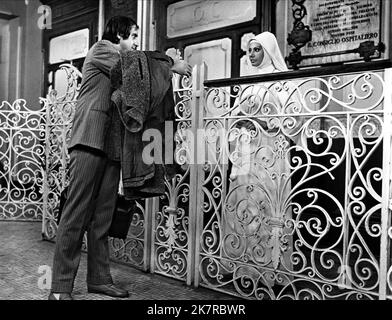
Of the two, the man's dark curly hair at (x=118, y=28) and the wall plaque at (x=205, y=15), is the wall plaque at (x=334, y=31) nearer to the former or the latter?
the wall plaque at (x=205, y=15)

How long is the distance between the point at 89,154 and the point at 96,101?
0.27 metres

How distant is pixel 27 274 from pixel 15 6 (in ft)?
21.2

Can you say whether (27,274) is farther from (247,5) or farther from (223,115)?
(247,5)

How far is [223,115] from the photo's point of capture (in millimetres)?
2775

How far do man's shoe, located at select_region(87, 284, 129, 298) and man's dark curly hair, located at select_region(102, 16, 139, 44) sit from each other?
1.28 meters

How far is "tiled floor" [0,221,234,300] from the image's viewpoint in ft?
8.64

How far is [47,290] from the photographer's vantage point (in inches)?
105

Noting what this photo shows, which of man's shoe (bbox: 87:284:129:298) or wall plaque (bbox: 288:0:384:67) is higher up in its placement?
wall plaque (bbox: 288:0:384:67)

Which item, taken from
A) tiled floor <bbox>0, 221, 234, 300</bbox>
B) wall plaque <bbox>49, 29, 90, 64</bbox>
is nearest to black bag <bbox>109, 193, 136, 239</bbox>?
tiled floor <bbox>0, 221, 234, 300</bbox>

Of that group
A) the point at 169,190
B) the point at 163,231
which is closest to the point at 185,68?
the point at 169,190

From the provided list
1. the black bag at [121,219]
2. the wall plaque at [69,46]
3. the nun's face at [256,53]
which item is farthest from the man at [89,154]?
the wall plaque at [69,46]

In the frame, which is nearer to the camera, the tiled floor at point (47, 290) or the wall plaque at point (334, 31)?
the tiled floor at point (47, 290)

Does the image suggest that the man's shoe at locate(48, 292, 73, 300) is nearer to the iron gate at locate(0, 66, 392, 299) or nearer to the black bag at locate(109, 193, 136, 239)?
the black bag at locate(109, 193, 136, 239)

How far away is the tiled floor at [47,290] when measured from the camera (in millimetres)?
2635
